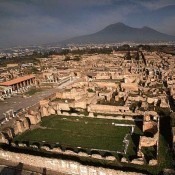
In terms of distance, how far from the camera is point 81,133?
2402 centimetres

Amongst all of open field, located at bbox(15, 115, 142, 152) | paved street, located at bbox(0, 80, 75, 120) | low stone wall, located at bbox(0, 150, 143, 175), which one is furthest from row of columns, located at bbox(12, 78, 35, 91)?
low stone wall, located at bbox(0, 150, 143, 175)

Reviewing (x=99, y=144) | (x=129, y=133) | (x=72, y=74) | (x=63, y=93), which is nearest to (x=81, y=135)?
(x=99, y=144)

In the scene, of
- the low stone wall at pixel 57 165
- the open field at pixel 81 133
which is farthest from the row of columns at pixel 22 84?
the low stone wall at pixel 57 165

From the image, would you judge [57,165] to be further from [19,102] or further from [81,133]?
[19,102]

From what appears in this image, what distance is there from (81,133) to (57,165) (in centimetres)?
646

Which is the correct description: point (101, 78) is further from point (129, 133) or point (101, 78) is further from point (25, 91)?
point (129, 133)

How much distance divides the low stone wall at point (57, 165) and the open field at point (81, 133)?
3818 millimetres

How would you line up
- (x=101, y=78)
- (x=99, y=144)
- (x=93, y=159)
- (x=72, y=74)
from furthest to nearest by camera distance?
(x=72, y=74) → (x=101, y=78) → (x=99, y=144) → (x=93, y=159)

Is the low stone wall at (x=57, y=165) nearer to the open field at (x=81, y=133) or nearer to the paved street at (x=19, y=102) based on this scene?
the open field at (x=81, y=133)

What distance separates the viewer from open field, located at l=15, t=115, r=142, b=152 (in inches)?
852

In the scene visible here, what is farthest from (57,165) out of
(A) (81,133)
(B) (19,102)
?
(B) (19,102)

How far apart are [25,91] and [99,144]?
1152 inches

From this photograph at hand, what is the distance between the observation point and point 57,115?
1160 inches

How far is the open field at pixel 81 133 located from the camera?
2164 centimetres
